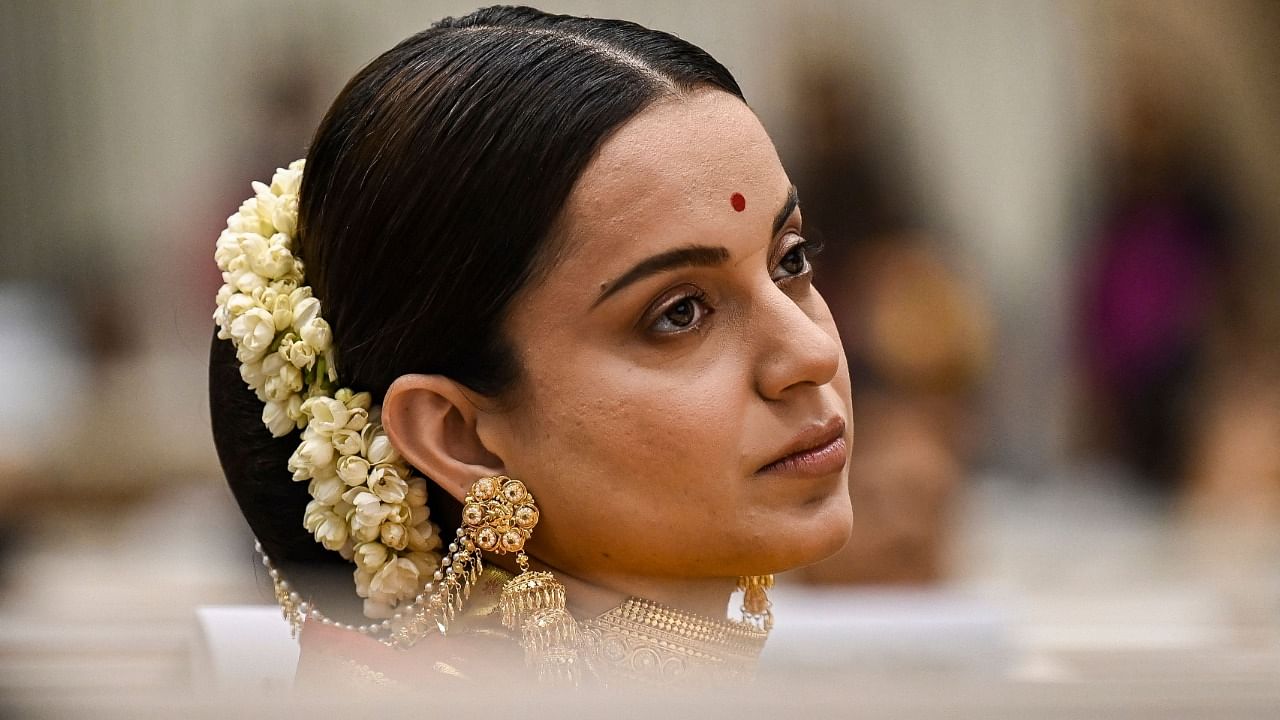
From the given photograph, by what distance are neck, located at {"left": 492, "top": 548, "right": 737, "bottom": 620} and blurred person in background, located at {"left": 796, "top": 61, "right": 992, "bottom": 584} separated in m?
2.01

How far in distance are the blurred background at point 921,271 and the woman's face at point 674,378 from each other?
4.78ft

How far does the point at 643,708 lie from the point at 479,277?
3.30 ft

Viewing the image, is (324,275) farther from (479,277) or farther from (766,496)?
(766,496)

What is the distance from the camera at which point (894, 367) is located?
14.3 feet

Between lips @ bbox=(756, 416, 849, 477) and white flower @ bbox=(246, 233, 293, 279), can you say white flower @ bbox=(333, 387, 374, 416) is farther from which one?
lips @ bbox=(756, 416, 849, 477)

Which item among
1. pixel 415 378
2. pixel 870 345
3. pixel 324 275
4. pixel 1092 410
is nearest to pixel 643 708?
pixel 415 378

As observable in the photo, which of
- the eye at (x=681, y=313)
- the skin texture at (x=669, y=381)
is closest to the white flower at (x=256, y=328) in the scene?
the skin texture at (x=669, y=381)

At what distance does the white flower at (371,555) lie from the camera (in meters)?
2.22

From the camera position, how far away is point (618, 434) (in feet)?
6.80

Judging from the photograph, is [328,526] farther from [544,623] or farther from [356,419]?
[544,623]

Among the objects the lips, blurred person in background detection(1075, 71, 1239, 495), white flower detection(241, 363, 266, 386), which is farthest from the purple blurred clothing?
white flower detection(241, 363, 266, 386)

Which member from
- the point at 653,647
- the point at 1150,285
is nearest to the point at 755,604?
the point at 653,647

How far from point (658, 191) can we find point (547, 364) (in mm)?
257

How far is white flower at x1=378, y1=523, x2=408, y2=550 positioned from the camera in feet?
7.23
